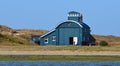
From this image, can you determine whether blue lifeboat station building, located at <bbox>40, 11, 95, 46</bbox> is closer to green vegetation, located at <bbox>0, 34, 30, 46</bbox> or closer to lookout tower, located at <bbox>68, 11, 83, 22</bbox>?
lookout tower, located at <bbox>68, 11, 83, 22</bbox>

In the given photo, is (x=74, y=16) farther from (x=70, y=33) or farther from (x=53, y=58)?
(x=53, y=58)

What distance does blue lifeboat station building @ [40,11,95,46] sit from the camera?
94938 mm

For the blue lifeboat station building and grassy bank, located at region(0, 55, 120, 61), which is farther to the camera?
the blue lifeboat station building

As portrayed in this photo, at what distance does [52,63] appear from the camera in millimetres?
59625

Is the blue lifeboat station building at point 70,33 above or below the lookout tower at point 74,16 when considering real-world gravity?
below

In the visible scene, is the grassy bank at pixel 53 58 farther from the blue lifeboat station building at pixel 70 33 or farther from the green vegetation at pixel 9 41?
the blue lifeboat station building at pixel 70 33

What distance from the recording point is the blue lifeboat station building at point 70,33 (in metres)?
94.9

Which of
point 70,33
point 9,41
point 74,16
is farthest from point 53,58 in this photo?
point 74,16

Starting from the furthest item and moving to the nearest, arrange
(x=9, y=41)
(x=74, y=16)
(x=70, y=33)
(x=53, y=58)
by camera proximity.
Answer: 1. (x=74, y=16)
2. (x=70, y=33)
3. (x=9, y=41)
4. (x=53, y=58)

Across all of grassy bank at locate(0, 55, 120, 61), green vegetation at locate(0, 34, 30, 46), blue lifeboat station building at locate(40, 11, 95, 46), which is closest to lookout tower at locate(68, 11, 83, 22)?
blue lifeboat station building at locate(40, 11, 95, 46)

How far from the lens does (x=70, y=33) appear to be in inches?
3772

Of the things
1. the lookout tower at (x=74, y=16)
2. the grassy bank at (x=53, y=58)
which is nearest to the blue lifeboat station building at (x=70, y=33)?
the lookout tower at (x=74, y=16)

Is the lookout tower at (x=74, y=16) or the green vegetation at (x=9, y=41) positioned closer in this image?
the green vegetation at (x=9, y=41)

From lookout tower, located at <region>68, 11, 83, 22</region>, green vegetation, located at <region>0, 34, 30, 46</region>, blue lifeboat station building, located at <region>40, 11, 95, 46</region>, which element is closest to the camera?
green vegetation, located at <region>0, 34, 30, 46</region>
